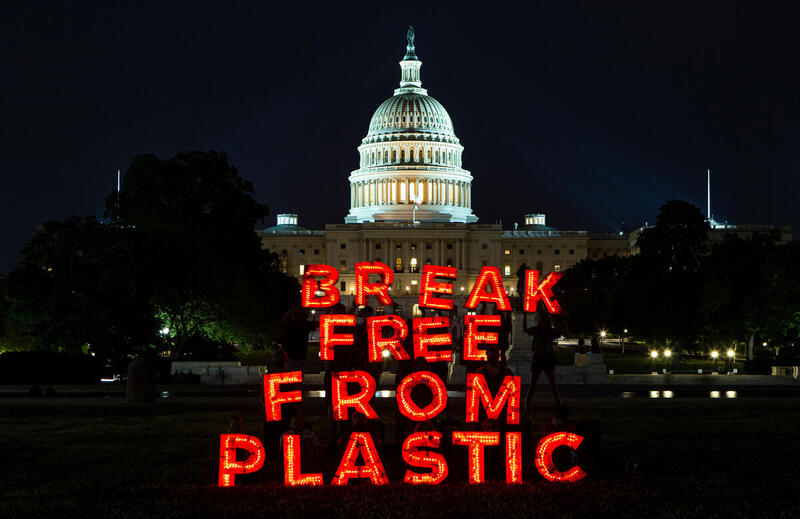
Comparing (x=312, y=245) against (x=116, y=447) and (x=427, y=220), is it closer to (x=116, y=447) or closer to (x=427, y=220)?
(x=427, y=220)

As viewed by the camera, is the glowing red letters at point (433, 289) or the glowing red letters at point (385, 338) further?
the glowing red letters at point (433, 289)

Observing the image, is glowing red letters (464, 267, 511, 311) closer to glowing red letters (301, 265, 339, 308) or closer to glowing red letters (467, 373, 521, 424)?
glowing red letters (301, 265, 339, 308)

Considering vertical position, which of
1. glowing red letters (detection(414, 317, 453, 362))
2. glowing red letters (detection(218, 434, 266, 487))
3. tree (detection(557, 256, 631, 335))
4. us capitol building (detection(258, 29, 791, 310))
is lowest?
glowing red letters (detection(218, 434, 266, 487))

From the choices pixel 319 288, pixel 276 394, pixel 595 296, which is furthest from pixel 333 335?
pixel 595 296

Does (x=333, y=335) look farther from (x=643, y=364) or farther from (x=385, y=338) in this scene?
(x=643, y=364)

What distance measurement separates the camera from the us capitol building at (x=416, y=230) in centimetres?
17550

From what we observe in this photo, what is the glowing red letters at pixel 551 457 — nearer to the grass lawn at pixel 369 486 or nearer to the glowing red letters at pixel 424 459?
the grass lawn at pixel 369 486

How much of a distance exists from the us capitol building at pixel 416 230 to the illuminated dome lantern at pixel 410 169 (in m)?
0.16

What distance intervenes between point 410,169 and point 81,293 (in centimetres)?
14148

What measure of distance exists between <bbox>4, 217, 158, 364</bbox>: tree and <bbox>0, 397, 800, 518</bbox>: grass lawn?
20.8m

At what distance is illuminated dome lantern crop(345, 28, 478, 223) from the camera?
191125 millimetres

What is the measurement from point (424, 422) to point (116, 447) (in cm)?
751

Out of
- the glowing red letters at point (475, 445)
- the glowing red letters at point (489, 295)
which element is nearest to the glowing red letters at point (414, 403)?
the glowing red letters at point (475, 445)

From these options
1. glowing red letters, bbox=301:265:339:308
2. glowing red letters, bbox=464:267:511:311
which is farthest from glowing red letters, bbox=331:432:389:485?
glowing red letters, bbox=301:265:339:308
